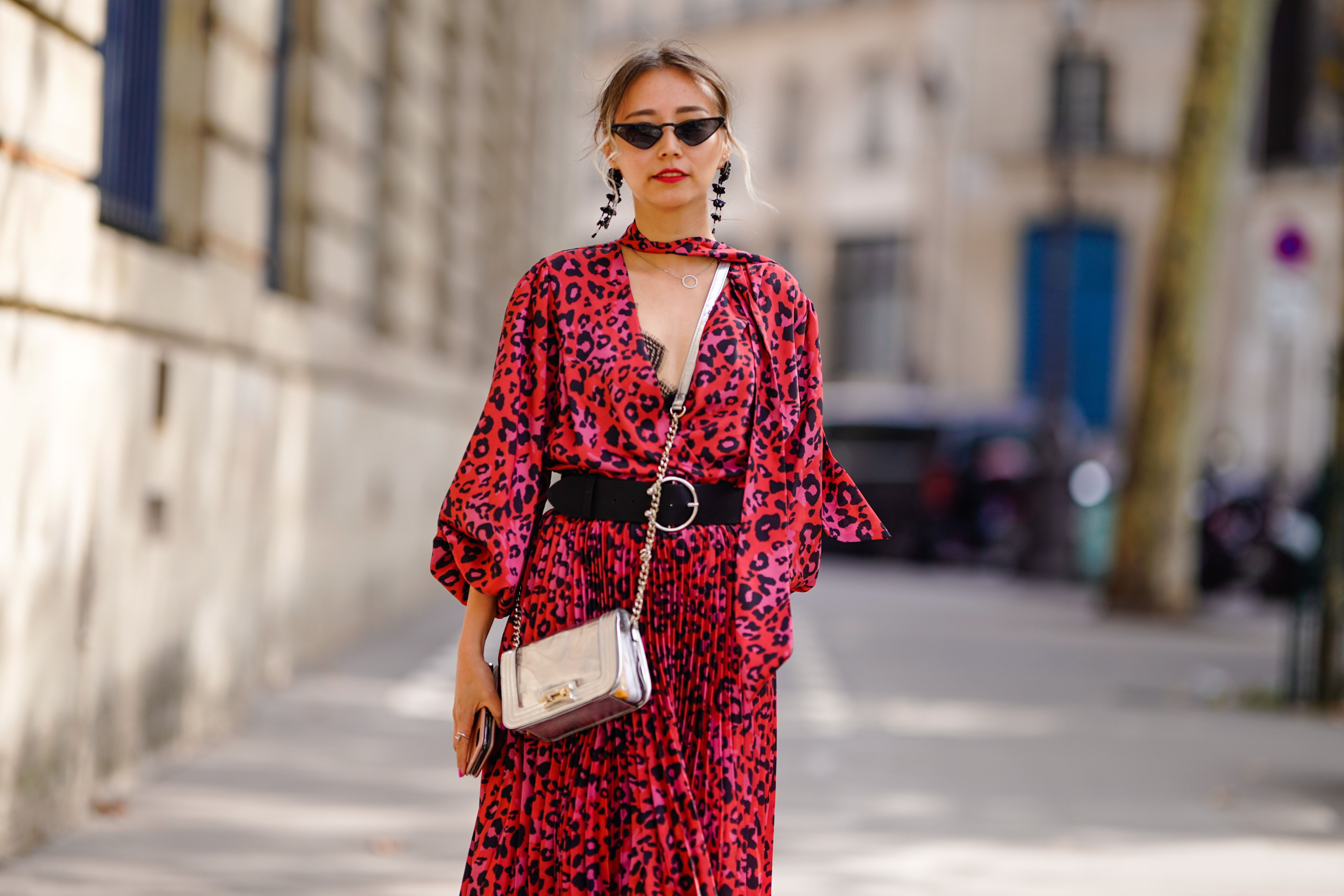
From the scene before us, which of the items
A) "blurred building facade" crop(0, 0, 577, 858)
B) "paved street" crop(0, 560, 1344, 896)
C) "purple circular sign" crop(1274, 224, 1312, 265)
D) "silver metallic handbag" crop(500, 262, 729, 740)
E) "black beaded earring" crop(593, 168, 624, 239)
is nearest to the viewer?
"silver metallic handbag" crop(500, 262, 729, 740)

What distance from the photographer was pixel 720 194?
3475mm

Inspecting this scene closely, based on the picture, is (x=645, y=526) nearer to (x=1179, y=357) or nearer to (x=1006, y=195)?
(x=1179, y=357)

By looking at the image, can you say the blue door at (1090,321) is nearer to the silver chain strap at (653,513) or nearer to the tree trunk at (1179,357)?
the tree trunk at (1179,357)

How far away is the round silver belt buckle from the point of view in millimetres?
3078

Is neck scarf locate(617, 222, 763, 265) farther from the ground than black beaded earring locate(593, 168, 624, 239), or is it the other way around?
black beaded earring locate(593, 168, 624, 239)

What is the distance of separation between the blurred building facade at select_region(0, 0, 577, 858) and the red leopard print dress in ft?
8.57

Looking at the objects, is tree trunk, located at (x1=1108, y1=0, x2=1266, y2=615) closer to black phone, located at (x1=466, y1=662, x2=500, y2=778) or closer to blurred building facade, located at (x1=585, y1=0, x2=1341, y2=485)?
black phone, located at (x1=466, y1=662, x2=500, y2=778)

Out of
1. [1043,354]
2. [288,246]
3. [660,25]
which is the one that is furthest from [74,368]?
[660,25]

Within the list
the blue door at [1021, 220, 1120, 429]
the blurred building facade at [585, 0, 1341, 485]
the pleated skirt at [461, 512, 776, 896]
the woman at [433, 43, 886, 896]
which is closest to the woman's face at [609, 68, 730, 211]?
the woman at [433, 43, 886, 896]

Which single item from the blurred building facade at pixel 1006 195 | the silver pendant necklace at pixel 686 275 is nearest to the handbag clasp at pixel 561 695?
the silver pendant necklace at pixel 686 275

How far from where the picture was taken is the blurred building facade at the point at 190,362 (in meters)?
5.53

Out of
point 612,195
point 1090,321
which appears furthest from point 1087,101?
point 612,195

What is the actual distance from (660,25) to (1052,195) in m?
14.8

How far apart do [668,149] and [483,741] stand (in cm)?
106
